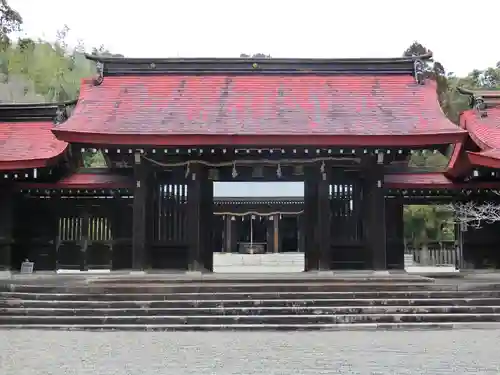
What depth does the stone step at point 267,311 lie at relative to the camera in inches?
577

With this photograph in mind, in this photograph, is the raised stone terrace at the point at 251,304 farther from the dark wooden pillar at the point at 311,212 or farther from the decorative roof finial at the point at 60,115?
the decorative roof finial at the point at 60,115

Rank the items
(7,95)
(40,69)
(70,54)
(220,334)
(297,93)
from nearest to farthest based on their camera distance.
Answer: (220,334) → (297,93) → (7,95) → (40,69) → (70,54)

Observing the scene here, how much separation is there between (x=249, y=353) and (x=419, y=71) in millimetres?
13341

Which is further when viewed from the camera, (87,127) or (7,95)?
(7,95)

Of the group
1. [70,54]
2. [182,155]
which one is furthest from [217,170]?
[70,54]

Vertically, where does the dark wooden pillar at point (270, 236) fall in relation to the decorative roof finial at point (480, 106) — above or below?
below

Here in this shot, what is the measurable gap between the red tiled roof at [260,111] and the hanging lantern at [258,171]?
4.32 ft

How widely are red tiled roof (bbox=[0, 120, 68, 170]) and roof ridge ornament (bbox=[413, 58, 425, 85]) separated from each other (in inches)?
445

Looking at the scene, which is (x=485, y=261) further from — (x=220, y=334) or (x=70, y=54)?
(x=70, y=54)

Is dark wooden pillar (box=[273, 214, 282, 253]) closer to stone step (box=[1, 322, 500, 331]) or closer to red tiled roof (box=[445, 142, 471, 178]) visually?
red tiled roof (box=[445, 142, 471, 178])

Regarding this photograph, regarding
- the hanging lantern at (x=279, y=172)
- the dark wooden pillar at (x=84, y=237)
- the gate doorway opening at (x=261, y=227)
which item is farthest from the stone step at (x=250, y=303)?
the gate doorway opening at (x=261, y=227)

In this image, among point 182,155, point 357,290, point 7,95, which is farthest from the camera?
point 7,95

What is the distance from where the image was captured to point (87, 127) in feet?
59.0

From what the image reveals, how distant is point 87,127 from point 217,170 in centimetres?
392
